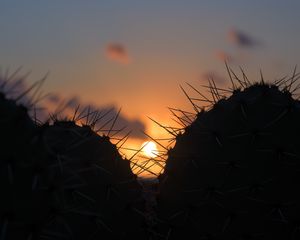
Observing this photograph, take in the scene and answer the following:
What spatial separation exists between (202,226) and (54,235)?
2.55 feet

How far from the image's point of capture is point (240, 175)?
7.68 feet

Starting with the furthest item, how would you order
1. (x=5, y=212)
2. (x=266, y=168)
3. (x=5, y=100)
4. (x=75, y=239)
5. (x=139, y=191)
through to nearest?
(x=139, y=191)
(x=266, y=168)
(x=75, y=239)
(x=5, y=100)
(x=5, y=212)

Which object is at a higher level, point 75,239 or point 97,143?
point 97,143

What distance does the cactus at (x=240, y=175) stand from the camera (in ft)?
7.60

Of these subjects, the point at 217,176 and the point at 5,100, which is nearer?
the point at 5,100

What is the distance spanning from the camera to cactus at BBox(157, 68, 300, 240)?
2.32 meters

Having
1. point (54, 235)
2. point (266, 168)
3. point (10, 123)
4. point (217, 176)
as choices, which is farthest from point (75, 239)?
point (266, 168)

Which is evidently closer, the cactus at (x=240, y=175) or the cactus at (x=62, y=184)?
the cactus at (x=62, y=184)

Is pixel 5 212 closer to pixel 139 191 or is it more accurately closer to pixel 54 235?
pixel 54 235

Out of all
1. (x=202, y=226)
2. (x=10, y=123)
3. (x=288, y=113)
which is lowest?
(x=202, y=226)

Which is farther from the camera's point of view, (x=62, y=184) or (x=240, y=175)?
(x=240, y=175)

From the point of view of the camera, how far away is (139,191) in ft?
8.23

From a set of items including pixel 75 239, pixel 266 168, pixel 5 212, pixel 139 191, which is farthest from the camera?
pixel 139 191

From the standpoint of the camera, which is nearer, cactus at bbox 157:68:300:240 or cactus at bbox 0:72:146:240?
cactus at bbox 0:72:146:240
